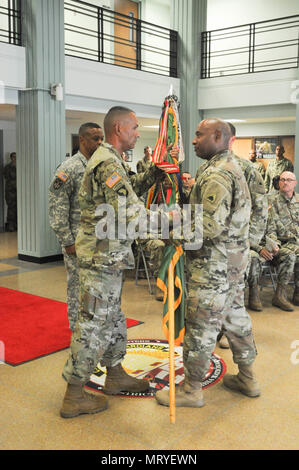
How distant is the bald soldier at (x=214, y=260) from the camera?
2803mm

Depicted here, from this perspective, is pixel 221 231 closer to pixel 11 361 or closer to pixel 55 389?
pixel 55 389

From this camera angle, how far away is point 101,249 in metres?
2.78

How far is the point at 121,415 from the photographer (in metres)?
2.90

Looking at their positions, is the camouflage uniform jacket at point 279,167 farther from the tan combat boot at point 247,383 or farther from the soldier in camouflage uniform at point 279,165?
the tan combat boot at point 247,383

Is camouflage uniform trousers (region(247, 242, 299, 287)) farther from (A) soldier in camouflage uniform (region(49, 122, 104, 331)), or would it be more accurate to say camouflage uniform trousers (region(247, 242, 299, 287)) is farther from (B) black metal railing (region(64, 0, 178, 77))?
(B) black metal railing (region(64, 0, 178, 77))

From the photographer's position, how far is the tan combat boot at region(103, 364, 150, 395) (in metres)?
3.18

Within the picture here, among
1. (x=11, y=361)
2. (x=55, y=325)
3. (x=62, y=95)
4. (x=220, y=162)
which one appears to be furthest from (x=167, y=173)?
(x=62, y=95)

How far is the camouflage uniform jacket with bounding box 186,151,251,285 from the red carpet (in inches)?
65.1

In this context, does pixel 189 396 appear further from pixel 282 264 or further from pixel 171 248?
pixel 282 264

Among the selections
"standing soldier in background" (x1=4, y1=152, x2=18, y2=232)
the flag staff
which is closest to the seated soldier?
the flag staff

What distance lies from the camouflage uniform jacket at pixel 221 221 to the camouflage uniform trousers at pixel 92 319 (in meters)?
0.51

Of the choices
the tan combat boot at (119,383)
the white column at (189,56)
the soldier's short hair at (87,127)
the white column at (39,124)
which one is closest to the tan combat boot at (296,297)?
the tan combat boot at (119,383)

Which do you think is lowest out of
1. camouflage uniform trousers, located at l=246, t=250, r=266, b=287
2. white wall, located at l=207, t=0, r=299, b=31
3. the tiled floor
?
the tiled floor

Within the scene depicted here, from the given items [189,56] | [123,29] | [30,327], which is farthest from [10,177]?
[30,327]
